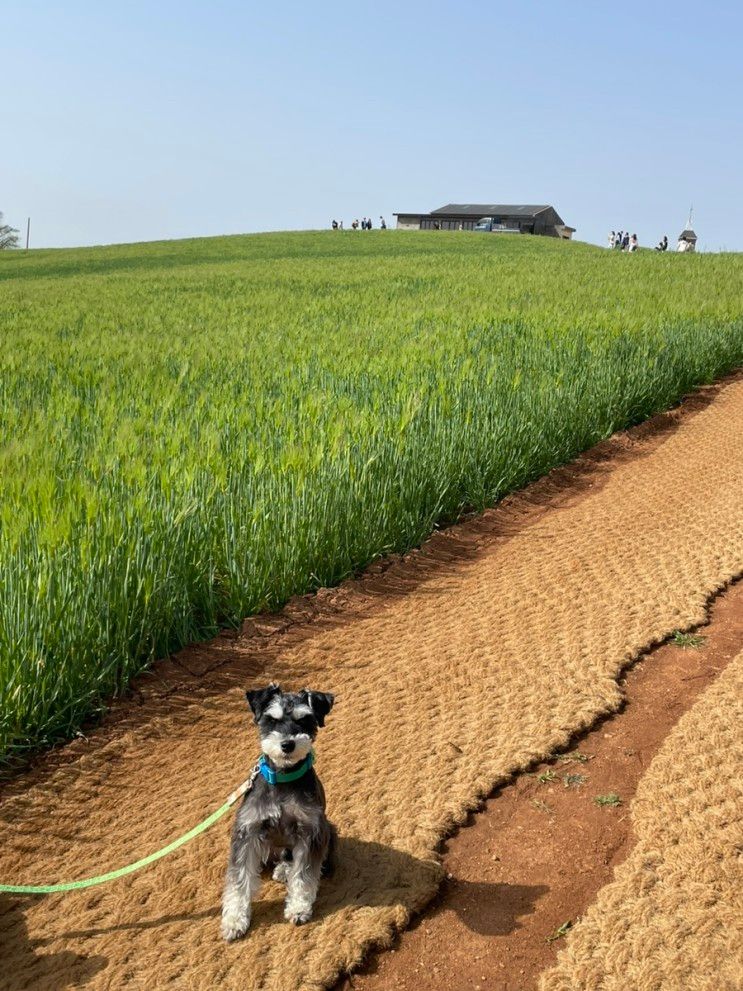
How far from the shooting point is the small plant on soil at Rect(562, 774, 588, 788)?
3270 mm

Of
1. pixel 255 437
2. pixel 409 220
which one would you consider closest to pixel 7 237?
pixel 409 220

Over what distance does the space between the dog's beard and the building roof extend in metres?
73.0

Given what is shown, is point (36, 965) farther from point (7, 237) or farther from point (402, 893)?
point (7, 237)

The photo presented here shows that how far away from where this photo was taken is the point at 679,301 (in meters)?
13.9

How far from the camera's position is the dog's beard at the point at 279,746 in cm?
219

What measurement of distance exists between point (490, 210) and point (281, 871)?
250ft

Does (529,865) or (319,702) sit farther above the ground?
(319,702)

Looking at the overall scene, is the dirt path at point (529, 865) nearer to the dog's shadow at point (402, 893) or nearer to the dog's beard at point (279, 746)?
the dog's shadow at point (402, 893)

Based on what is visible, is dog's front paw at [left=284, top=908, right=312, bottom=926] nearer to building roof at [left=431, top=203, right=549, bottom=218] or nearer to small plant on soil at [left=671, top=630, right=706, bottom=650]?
small plant on soil at [left=671, top=630, right=706, bottom=650]

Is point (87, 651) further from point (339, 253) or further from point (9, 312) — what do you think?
point (339, 253)

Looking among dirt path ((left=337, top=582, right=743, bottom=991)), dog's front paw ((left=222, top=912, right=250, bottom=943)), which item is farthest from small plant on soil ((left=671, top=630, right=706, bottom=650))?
dog's front paw ((left=222, top=912, right=250, bottom=943))

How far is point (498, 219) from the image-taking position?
72062mm

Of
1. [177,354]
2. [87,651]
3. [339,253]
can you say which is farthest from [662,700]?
[339,253]

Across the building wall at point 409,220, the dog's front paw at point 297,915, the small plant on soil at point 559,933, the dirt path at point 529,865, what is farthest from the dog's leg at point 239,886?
the building wall at point 409,220
